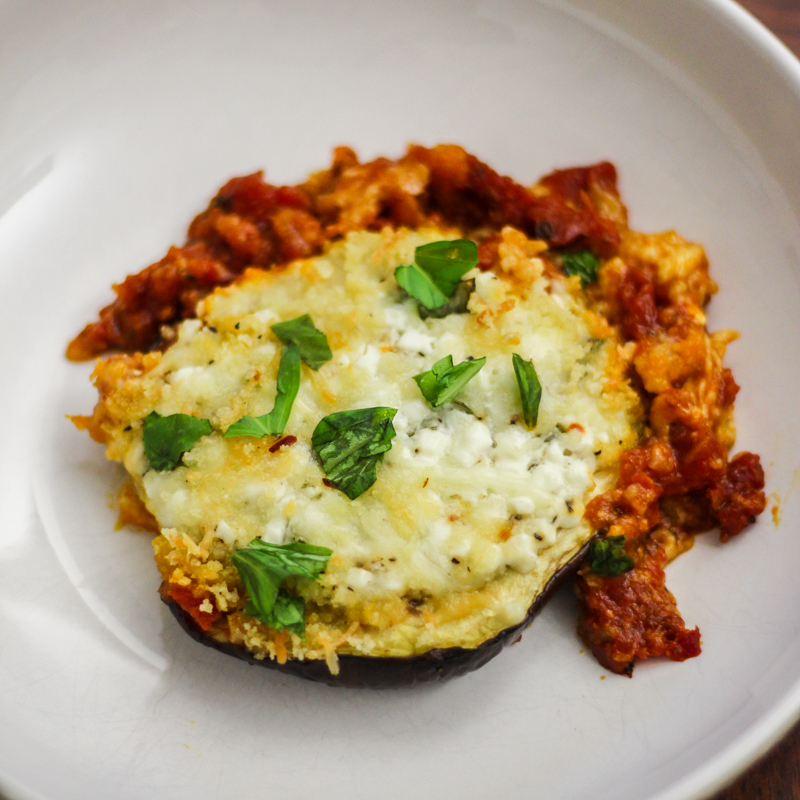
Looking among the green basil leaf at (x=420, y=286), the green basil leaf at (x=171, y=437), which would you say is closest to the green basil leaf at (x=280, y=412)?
the green basil leaf at (x=171, y=437)

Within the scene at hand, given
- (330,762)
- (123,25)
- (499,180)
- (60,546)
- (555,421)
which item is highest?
(499,180)

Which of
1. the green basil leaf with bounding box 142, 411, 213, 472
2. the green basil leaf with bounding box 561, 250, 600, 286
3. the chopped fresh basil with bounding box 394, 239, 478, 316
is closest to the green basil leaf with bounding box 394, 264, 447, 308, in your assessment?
the chopped fresh basil with bounding box 394, 239, 478, 316

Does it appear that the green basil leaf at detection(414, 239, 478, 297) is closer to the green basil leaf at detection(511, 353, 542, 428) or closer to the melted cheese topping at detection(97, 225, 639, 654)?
the melted cheese topping at detection(97, 225, 639, 654)

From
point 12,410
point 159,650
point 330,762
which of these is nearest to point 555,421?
point 330,762

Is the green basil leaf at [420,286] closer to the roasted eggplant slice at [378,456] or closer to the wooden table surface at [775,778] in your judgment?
the roasted eggplant slice at [378,456]

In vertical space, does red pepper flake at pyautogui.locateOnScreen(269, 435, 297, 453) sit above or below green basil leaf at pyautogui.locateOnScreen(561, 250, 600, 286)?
below

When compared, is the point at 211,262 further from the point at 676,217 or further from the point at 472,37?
the point at 676,217
